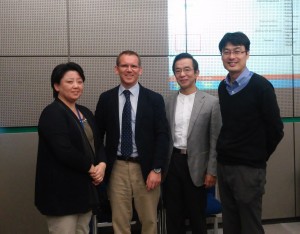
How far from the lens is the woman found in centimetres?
178

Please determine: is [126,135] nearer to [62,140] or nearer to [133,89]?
[133,89]

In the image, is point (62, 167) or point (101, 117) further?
point (101, 117)

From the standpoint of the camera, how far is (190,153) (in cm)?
221

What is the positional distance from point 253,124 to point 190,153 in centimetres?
50

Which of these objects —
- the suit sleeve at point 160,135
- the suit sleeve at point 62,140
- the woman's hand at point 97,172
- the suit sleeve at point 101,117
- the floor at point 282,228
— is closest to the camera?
the suit sleeve at point 62,140

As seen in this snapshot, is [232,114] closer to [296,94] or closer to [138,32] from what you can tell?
[138,32]

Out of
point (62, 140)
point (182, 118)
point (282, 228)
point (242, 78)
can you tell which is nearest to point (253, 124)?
point (242, 78)

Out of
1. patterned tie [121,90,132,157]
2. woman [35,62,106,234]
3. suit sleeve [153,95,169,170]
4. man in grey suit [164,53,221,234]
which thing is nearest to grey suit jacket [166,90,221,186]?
man in grey suit [164,53,221,234]

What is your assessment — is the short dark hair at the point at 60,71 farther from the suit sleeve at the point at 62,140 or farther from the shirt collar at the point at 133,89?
the shirt collar at the point at 133,89

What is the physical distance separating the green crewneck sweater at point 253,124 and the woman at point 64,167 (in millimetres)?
890

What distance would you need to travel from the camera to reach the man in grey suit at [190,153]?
7.26 ft

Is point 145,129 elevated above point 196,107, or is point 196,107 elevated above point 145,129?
point 196,107

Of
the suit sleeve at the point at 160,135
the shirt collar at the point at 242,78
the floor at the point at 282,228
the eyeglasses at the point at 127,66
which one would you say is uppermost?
the eyeglasses at the point at 127,66

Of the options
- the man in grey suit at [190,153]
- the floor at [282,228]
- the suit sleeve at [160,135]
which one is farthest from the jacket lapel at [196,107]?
the floor at [282,228]
